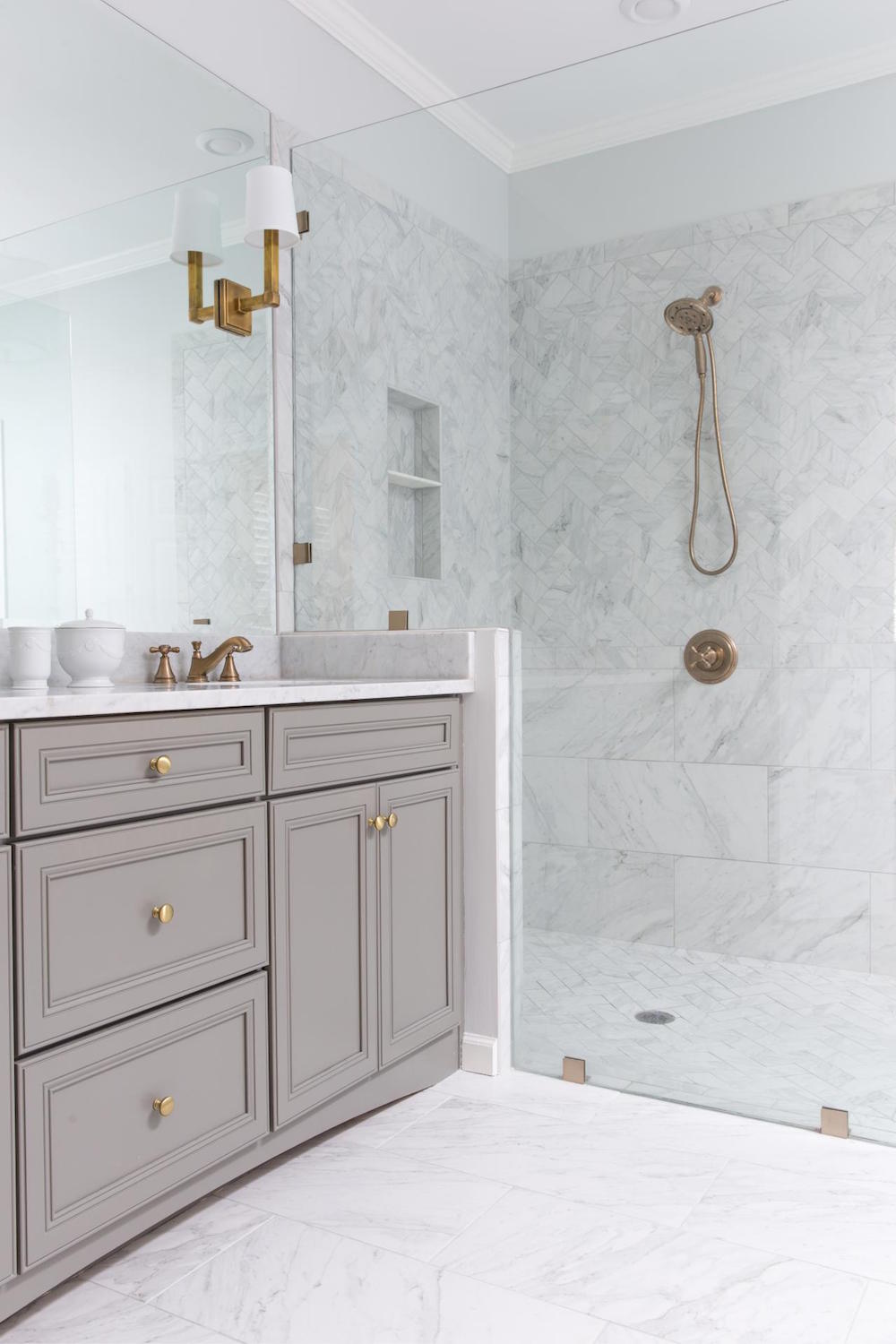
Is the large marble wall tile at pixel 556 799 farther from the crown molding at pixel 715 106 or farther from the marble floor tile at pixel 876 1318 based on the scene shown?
the crown molding at pixel 715 106

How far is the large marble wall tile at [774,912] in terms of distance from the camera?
193 centimetres

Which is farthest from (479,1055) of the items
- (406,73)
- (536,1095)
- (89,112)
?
(406,73)

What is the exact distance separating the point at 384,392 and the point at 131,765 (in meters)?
1.26

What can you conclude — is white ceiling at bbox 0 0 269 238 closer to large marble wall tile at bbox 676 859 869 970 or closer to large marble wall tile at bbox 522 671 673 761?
large marble wall tile at bbox 522 671 673 761

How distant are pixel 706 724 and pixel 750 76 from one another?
1293mm

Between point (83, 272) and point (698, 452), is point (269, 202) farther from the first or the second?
point (698, 452)

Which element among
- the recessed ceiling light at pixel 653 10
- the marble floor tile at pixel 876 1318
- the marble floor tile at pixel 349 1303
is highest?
the recessed ceiling light at pixel 653 10

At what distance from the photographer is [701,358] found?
6.67ft

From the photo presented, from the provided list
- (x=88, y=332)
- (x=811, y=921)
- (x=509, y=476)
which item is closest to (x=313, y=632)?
(x=509, y=476)

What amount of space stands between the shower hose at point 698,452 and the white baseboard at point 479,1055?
111cm

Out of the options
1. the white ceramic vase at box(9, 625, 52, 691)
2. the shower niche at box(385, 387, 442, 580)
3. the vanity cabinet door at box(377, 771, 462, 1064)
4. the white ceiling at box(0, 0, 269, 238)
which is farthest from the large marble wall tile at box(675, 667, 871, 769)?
the white ceiling at box(0, 0, 269, 238)

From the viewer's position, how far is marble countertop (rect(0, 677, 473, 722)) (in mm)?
1322

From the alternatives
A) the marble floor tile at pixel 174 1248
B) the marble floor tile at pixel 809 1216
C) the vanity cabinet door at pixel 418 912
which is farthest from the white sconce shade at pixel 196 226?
the marble floor tile at pixel 809 1216

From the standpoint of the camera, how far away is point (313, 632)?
2512 mm
